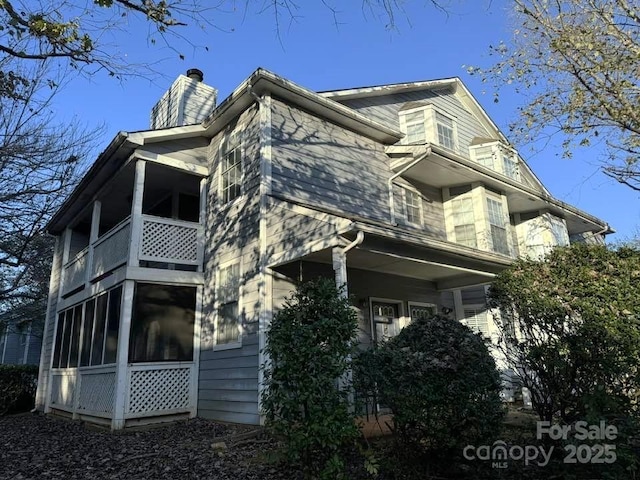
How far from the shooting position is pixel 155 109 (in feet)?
48.5

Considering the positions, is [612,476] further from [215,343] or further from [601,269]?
[215,343]

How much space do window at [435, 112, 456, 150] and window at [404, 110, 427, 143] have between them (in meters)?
0.50

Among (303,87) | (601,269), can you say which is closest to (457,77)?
(303,87)

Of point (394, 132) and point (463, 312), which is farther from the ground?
point (394, 132)

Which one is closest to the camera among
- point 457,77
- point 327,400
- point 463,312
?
point 327,400

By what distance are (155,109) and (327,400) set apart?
43.7ft

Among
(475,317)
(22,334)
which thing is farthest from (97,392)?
(22,334)

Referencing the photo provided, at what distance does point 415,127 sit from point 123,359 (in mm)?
9784

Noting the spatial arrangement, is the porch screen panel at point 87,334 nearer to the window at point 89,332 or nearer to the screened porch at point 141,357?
the window at point 89,332

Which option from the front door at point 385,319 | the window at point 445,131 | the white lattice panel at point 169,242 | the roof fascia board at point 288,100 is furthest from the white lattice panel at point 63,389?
the window at point 445,131

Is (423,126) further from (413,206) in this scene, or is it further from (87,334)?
(87,334)

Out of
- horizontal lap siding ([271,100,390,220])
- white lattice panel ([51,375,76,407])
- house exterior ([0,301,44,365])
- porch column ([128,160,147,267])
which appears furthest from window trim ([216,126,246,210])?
house exterior ([0,301,44,365])

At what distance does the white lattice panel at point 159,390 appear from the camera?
804 cm

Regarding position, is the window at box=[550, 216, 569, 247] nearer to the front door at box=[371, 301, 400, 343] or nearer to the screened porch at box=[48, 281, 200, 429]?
the front door at box=[371, 301, 400, 343]
